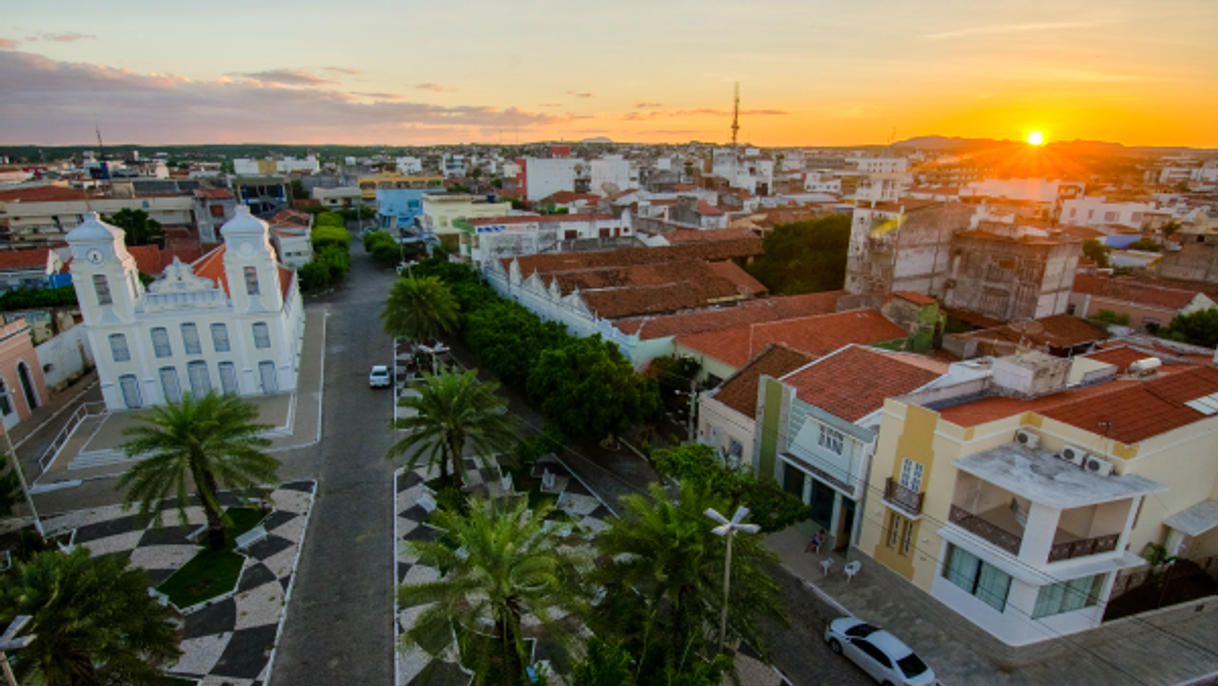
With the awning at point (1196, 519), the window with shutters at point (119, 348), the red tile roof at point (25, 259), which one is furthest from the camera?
the red tile roof at point (25, 259)

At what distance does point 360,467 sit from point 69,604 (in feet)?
47.9

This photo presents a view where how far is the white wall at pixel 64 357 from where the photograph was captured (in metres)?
35.0

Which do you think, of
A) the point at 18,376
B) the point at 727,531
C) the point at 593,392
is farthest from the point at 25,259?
the point at 727,531

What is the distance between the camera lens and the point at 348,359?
4094 cm

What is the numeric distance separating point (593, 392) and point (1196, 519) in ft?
64.6

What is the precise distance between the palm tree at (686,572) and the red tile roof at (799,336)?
14727 millimetres

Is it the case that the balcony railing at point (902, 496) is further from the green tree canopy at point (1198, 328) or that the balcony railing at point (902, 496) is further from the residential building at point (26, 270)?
the residential building at point (26, 270)

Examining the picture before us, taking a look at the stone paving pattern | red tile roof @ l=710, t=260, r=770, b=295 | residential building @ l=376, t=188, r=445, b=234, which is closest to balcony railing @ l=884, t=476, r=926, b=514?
the stone paving pattern

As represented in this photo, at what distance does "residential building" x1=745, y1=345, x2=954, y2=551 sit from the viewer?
2083 cm

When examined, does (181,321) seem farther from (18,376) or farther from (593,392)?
(593,392)

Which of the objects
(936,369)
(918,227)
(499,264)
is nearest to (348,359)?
(499,264)

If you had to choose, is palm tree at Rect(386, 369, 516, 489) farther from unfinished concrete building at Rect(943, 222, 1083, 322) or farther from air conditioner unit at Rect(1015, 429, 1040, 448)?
unfinished concrete building at Rect(943, 222, 1083, 322)

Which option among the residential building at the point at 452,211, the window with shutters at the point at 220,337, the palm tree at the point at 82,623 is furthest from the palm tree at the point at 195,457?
the residential building at the point at 452,211

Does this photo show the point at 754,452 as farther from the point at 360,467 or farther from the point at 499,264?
the point at 499,264
